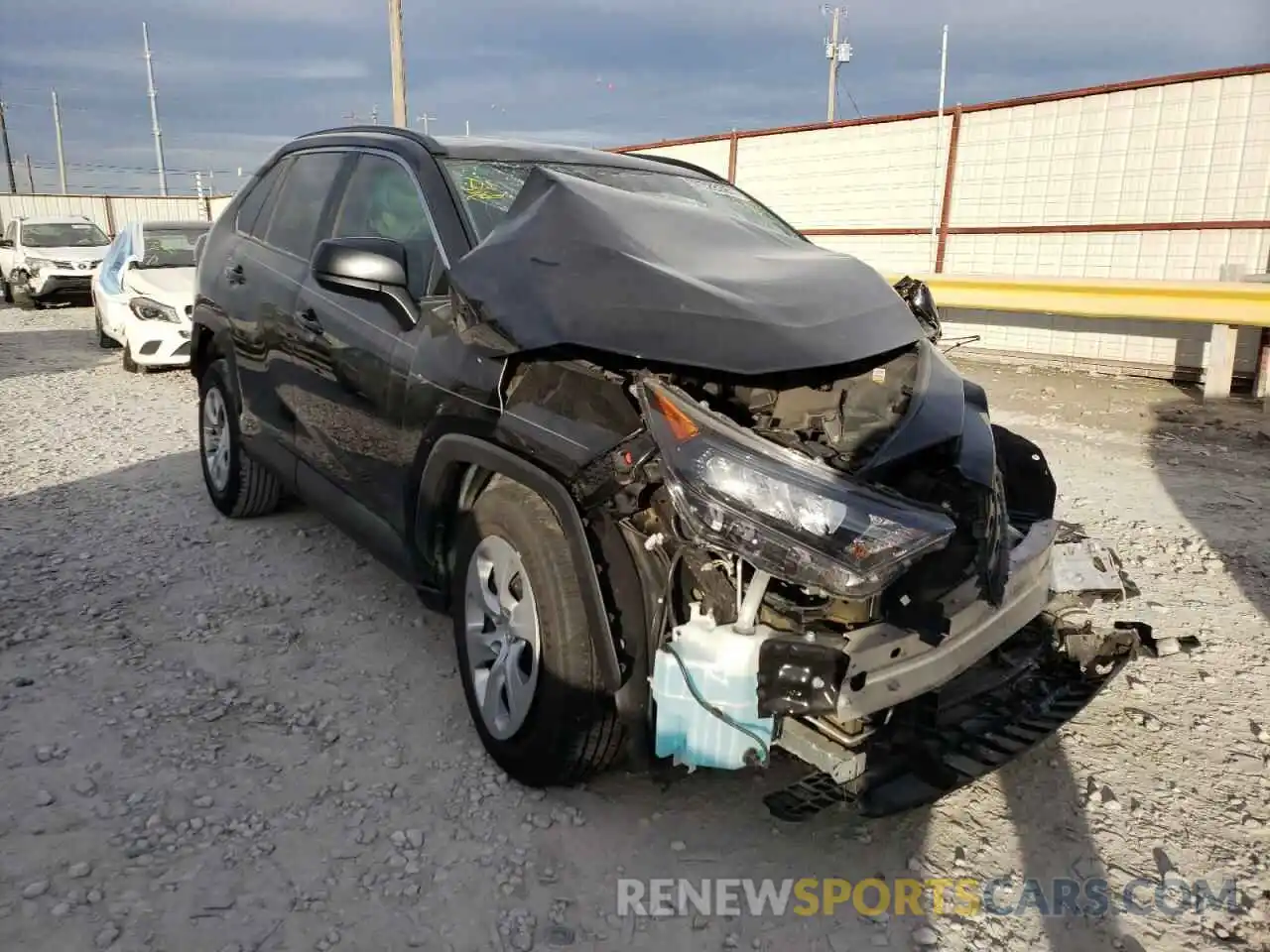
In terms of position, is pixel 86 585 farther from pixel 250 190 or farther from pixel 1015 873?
pixel 1015 873

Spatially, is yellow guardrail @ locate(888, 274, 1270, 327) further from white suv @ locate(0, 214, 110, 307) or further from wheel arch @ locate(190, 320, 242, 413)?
white suv @ locate(0, 214, 110, 307)

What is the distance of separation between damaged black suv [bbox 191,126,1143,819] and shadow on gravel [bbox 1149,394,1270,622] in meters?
2.36

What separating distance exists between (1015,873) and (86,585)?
3991 millimetres

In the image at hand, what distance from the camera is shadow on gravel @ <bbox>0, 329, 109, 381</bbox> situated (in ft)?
34.8

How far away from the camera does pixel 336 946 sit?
7.32 ft

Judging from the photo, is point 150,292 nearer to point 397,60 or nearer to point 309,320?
point 309,320

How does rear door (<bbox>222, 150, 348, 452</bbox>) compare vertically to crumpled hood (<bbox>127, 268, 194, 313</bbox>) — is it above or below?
above

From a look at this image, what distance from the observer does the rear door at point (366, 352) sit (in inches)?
125

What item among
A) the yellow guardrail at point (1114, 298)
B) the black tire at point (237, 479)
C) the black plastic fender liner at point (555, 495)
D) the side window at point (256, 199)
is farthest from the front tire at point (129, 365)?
the yellow guardrail at point (1114, 298)

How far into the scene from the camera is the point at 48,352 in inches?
468

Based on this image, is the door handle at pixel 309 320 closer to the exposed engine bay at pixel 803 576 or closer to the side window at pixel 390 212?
the side window at pixel 390 212

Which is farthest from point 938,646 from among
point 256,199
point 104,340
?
point 104,340

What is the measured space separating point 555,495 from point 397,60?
65.0 feet

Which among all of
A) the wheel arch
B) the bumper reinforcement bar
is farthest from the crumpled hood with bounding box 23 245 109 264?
the bumper reinforcement bar
